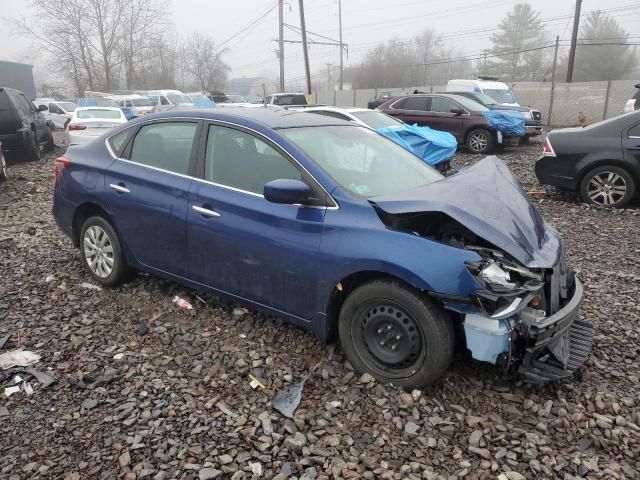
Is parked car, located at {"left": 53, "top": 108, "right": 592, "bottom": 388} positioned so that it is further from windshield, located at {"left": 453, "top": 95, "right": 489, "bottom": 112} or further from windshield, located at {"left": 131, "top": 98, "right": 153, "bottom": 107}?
windshield, located at {"left": 131, "top": 98, "right": 153, "bottom": 107}

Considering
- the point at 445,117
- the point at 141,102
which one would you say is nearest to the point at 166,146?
the point at 445,117

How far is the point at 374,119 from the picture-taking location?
1093cm

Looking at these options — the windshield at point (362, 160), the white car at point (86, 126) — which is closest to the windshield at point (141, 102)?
the white car at point (86, 126)

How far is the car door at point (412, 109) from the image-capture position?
1448 centimetres

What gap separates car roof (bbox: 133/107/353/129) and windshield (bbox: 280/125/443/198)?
101 millimetres

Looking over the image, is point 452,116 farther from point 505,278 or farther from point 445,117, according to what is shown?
point 505,278

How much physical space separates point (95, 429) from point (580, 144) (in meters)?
7.48

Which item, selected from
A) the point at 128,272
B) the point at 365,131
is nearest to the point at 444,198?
the point at 365,131

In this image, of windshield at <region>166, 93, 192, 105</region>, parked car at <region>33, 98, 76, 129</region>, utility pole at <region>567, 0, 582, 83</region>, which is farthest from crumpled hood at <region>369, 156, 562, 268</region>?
windshield at <region>166, 93, 192, 105</region>

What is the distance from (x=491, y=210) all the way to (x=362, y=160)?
110 cm

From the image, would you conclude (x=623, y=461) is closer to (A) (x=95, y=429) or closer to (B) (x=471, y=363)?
(B) (x=471, y=363)

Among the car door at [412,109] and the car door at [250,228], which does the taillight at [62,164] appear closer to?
the car door at [250,228]

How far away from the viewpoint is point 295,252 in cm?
335

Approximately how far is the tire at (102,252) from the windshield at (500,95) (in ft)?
59.6
